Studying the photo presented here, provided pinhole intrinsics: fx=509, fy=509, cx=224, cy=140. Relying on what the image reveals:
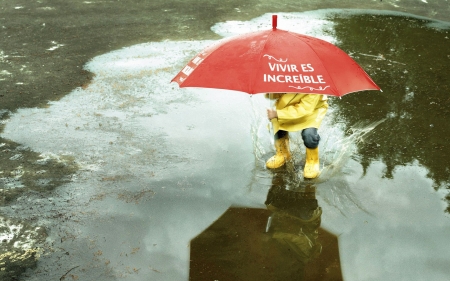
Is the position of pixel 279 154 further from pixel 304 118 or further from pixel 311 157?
pixel 304 118

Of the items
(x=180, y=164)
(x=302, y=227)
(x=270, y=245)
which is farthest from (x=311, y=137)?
(x=180, y=164)

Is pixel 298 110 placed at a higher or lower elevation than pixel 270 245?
higher

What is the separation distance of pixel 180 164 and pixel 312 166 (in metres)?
1.17

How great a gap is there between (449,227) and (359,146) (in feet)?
4.42

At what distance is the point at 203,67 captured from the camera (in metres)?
3.78

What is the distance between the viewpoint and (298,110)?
4.11m

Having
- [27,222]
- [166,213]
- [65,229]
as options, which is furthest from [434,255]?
[27,222]

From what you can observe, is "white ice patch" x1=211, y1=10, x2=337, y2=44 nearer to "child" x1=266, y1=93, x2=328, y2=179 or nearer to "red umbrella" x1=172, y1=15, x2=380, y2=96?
"child" x1=266, y1=93, x2=328, y2=179

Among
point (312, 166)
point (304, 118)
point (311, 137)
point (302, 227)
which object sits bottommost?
point (302, 227)

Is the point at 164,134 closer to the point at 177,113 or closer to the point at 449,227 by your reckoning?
the point at 177,113

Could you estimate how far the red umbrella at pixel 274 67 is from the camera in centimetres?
355

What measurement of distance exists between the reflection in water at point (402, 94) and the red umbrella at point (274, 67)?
1.17 m

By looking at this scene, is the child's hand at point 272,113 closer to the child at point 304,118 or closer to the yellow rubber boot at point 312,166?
the child at point 304,118

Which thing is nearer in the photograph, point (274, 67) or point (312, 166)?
point (274, 67)
